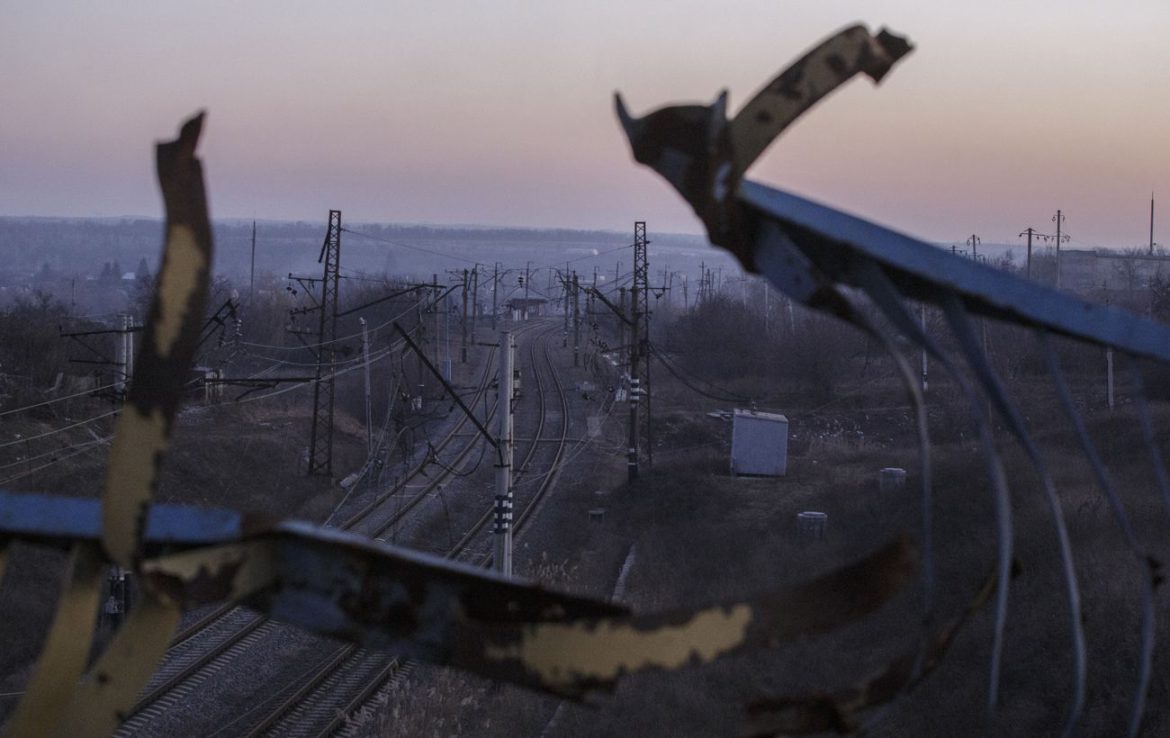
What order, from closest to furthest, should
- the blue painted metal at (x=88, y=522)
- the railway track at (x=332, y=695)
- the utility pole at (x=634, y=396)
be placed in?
the blue painted metal at (x=88, y=522) < the railway track at (x=332, y=695) < the utility pole at (x=634, y=396)

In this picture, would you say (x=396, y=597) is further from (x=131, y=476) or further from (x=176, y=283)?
(x=176, y=283)

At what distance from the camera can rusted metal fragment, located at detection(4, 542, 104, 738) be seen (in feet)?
5.74

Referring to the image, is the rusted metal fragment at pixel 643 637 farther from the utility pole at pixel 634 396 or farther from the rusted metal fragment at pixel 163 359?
the utility pole at pixel 634 396

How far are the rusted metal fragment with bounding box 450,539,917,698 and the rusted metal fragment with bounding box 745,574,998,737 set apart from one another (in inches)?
3.6

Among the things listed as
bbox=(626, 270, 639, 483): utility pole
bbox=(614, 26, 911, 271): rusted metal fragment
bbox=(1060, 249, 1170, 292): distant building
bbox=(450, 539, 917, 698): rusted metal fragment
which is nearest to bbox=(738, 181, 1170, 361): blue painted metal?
bbox=(614, 26, 911, 271): rusted metal fragment

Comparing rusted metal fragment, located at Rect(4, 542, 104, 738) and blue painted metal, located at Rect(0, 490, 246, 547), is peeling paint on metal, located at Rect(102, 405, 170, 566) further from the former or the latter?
rusted metal fragment, located at Rect(4, 542, 104, 738)

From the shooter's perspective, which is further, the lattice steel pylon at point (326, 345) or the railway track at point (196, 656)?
the lattice steel pylon at point (326, 345)

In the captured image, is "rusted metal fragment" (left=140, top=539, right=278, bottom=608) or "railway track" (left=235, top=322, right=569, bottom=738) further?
"railway track" (left=235, top=322, right=569, bottom=738)

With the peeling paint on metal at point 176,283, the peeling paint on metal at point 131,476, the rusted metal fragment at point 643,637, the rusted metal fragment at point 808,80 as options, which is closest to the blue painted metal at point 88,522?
the peeling paint on metal at point 131,476

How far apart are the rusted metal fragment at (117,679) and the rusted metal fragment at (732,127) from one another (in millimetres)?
1004

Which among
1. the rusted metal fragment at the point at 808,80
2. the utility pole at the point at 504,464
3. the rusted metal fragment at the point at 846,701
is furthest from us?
the utility pole at the point at 504,464

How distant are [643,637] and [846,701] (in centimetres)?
29

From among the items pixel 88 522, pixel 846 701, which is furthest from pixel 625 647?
pixel 88 522

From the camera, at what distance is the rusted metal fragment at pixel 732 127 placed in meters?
1.44
